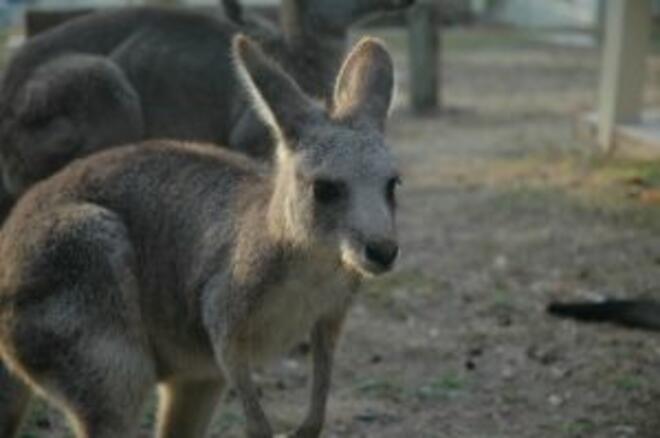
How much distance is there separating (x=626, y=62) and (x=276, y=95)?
694 cm

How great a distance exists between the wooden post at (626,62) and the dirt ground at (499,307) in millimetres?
398

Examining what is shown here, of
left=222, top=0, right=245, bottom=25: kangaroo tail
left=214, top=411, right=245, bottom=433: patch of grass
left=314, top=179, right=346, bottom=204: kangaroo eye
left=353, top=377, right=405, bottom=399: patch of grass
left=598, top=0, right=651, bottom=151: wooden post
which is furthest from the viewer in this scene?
left=598, top=0, right=651, bottom=151: wooden post

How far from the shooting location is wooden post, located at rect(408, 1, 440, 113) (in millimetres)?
13484

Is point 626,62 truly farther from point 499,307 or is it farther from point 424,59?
point 499,307

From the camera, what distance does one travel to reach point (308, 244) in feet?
13.1

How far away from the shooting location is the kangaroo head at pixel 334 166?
3.81 m

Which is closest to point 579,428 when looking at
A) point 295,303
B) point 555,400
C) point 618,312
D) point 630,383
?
point 555,400

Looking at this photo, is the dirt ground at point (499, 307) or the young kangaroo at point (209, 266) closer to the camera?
the young kangaroo at point (209, 266)

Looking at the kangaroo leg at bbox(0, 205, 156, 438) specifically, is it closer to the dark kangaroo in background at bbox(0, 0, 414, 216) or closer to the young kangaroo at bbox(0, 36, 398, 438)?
the young kangaroo at bbox(0, 36, 398, 438)

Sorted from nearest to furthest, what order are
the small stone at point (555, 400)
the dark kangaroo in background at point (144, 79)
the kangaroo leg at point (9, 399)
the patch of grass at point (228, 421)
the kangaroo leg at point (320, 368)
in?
the kangaroo leg at point (320, 368) → the kangaroo leg at point (9, 399) → the patch of grass at point (228, 421) → the small stone at point (555, 400) → the dark kangaroo in background at point (144, 79)

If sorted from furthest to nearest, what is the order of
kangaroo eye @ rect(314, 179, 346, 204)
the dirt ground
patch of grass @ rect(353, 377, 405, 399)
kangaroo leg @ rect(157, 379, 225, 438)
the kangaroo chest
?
patch of grass @ rect(353, 377, 405, 399)
the dirt ground
kangaroo leg @ rect(157, 379, 225, 438)
the kangaroo chest
kangaroo eye @ rect(314, 179, 346, 204)

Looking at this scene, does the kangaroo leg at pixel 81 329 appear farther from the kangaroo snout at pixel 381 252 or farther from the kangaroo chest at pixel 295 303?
the kangaroo snout at pixel 381 252

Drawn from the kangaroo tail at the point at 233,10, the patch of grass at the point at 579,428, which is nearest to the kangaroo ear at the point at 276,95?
the patch of grass at the point at 579,428

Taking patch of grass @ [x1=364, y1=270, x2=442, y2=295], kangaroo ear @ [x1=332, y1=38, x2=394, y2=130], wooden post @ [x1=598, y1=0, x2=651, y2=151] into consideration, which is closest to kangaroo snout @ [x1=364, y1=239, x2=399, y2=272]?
kangaroo ear @ [x1=332, y1=38, x2=394, y2=130]
